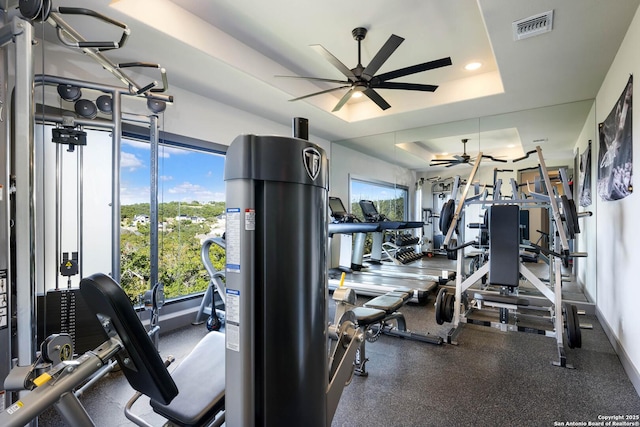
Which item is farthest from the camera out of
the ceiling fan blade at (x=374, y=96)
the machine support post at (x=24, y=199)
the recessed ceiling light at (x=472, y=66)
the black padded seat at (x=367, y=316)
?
the recessed ceiling light at (x=472, y=66)

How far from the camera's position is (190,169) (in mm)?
3879

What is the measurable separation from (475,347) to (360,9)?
3173 mm

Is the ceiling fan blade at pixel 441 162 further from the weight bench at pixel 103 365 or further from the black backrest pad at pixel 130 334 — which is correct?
the black backrest pad at pixel 130 334

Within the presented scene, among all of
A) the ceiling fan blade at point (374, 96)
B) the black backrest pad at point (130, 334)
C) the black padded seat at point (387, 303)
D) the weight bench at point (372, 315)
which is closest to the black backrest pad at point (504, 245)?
the weight bench at point (372, 315)

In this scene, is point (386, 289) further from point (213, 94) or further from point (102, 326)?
point (102, 326)

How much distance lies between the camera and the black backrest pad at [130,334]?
2.78 ft

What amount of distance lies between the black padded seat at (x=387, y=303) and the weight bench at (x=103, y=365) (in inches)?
63.8

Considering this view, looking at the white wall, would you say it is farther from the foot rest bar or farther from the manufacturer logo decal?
the manufacturer logo decal

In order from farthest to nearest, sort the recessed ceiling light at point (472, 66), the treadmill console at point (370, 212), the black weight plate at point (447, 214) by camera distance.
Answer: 1. the treadmill console at point (370, 212)
2. the recessed ceiling light at point (472, 66)
3. the black weight plate at point (447, 214)

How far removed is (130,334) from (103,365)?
0.11m

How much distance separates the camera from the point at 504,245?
294 centimetres

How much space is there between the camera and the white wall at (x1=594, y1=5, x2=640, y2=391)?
2203mm

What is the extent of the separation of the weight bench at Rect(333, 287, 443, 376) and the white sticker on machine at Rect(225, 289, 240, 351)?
0.70 m

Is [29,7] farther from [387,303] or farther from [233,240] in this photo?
[387,303]
